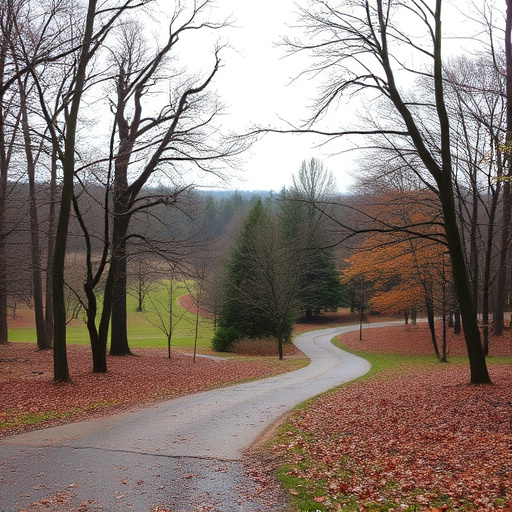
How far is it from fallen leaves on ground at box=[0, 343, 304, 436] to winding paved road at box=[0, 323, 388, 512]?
89cm

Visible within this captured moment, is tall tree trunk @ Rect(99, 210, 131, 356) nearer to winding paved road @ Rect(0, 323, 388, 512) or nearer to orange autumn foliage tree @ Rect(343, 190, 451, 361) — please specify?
winding paved road @ Rect(0, 323, 388, 512)

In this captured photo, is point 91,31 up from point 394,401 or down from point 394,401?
up

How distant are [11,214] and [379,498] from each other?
18.4 meters

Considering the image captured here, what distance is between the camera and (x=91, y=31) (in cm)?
1265

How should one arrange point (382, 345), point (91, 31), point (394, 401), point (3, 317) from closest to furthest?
1. point (394, 401)
2. point (91, 31)
3. point (3, 317)
4. point (382, 345)

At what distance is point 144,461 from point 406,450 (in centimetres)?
353

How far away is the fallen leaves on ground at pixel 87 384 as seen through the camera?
1002 centimetres

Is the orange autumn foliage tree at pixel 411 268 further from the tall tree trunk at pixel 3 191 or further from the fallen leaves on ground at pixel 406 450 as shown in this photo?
the tall tree trunk at pixel 3 191

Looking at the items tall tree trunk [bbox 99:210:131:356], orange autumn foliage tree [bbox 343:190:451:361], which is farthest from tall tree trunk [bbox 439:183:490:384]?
orange autumn foliage tree [bbox 343:190:451:361]

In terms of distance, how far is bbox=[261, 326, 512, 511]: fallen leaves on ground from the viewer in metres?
5.43

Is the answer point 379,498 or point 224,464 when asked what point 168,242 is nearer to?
point 224,464

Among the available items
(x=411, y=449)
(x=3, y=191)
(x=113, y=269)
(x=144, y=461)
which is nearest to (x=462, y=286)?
(x=411, y=449)

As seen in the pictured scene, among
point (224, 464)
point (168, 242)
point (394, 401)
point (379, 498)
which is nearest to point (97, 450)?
point (224, 464)

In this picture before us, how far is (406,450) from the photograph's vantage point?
7.26 m
